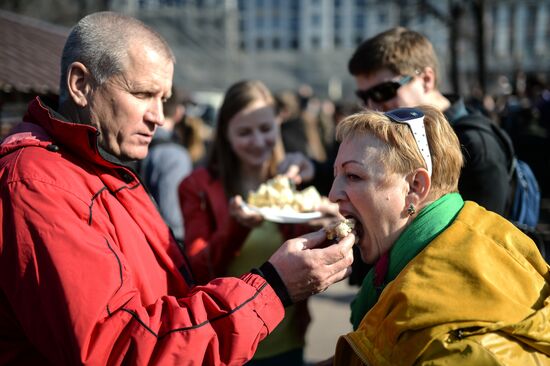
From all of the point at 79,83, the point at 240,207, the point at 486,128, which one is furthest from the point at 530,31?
the point at 79,83

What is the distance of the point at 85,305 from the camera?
164 centimetres

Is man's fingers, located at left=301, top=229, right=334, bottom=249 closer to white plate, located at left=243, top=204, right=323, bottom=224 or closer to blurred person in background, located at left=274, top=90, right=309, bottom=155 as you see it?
white plate, located at left=243, top=204, right=323, bottom=224

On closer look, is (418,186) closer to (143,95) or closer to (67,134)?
(143,95)

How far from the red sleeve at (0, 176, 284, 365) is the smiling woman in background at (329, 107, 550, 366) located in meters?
0.45

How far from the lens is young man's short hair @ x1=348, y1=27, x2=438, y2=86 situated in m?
3.04

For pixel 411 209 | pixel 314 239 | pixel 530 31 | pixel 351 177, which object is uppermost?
pixel 351 177

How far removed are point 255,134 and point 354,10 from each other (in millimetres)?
77257

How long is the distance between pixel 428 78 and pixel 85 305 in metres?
2.25

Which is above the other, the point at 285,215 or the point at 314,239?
the point at 314,239

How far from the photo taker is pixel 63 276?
1650mm

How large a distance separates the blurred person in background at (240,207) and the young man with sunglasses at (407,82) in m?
0.76

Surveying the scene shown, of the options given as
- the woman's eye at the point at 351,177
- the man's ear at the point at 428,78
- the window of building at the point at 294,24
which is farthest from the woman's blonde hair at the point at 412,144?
the window of building at the point at 294,24

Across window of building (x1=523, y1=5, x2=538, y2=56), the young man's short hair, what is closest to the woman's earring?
the young man's short hair

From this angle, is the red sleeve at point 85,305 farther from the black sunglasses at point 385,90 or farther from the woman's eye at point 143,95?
the black sunglasses at point 385,90
